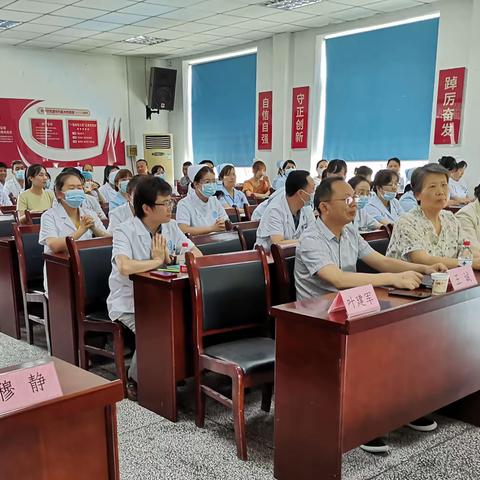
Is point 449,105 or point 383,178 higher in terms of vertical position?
point 449,105

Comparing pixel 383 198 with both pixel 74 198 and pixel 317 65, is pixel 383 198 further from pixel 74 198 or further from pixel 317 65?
pixel 317 65

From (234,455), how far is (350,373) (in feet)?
2.32

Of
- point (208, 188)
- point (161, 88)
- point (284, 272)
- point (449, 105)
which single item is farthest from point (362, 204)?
point (161, 88)

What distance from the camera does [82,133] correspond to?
940 cm

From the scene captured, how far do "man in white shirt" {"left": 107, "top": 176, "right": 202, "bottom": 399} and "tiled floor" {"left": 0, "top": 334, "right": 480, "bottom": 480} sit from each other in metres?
0.37

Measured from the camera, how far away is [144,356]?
237 cm

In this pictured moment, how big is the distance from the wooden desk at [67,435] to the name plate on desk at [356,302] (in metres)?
0.73

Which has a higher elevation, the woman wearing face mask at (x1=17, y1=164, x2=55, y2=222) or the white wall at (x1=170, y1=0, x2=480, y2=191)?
the white wall at (x1=170, y1=0, x2=480, y2=191)

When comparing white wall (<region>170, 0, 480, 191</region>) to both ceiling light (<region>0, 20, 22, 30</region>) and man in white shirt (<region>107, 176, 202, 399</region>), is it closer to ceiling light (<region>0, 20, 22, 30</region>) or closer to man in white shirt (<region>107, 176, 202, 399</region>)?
ceiling light (<region>0, 20, 22, 30</region>)

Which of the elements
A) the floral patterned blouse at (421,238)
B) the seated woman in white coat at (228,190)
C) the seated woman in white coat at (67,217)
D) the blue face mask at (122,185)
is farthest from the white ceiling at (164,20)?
the floral patterned blouse at (421,238)

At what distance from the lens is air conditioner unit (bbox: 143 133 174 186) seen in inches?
392

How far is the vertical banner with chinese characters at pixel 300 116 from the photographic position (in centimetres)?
791

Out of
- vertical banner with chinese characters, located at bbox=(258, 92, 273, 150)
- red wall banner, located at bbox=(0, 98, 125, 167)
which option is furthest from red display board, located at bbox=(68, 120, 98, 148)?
vertical banner with chinese characters, located at bbox=(258, 92, 273, 150)

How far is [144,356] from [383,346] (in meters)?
1.13
